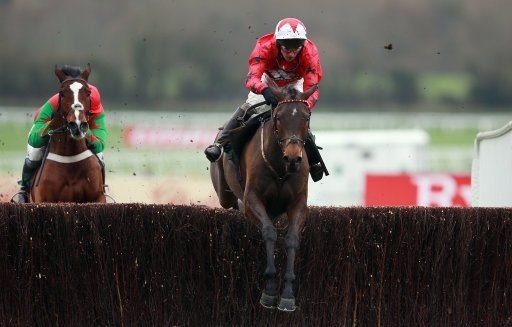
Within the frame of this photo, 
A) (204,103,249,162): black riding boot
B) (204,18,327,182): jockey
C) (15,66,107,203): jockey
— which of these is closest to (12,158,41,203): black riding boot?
(15,66,107,203): jockey

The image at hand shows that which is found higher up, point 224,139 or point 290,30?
point 290,30

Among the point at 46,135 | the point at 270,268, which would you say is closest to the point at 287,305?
the point at 270,268

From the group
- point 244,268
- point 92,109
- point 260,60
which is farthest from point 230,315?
point 92,109

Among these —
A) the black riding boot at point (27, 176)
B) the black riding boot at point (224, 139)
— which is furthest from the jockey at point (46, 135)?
the black riding boot at point (224, 139)

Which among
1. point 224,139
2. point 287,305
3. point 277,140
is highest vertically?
point 224,139

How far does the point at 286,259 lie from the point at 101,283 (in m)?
1.24

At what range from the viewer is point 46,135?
972cm

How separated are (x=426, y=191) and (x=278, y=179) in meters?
10.1

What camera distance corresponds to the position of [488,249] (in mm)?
7883

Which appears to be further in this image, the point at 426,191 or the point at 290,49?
the point at 426,191

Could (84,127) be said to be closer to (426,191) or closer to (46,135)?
(46,135)

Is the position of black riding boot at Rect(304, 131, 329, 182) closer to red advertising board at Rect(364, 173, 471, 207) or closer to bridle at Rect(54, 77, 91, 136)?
bridle at Rect(54, 77, 91, 136)

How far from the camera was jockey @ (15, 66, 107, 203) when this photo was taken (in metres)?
9.63

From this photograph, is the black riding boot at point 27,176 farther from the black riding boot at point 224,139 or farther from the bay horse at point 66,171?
the black riding boot at point 224,139
